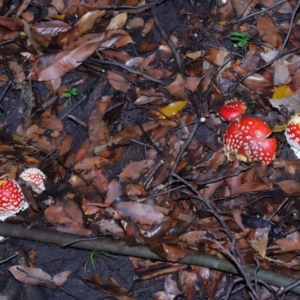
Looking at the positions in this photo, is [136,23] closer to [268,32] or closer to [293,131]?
[268,32]

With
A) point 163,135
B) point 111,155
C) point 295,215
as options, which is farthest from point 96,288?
point 295,215

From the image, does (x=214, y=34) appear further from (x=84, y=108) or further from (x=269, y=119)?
(x=84, y=108)

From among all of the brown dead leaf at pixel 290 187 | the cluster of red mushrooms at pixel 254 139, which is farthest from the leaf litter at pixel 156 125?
the cluster of red mushrooms at pixel 254 139

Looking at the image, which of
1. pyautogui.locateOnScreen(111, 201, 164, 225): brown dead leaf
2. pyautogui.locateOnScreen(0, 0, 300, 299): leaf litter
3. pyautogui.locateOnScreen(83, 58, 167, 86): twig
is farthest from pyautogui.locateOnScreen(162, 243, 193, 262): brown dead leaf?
pyautogui.locateOnScreen(83, 58, 167, 86): twig

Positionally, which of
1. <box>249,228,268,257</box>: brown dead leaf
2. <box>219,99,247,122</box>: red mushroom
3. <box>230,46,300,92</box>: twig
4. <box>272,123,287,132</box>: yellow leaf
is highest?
<box>230,46,300,92</box>: twig

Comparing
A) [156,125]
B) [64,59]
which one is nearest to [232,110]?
[156,125]

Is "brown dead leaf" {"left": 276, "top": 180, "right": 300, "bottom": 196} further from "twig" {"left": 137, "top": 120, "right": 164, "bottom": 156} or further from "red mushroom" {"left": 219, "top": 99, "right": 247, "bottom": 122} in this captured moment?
"twig" {"left": 137, "top": 120, "right": 164, "bottom": 156}

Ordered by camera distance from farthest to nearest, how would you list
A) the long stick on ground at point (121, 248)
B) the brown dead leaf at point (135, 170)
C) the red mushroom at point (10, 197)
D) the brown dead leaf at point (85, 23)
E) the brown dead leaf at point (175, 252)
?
the brown dead leaf at point (85, 23), the brown dead leaf at point (135, 170), the red mushroom at point (10, 197), the brown dead leaf at point (175, 252), the long stick on ground at point (121, 248)

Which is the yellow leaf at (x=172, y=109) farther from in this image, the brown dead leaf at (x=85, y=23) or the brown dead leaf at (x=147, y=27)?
the brown dead leaf at (x=85, y=23)
